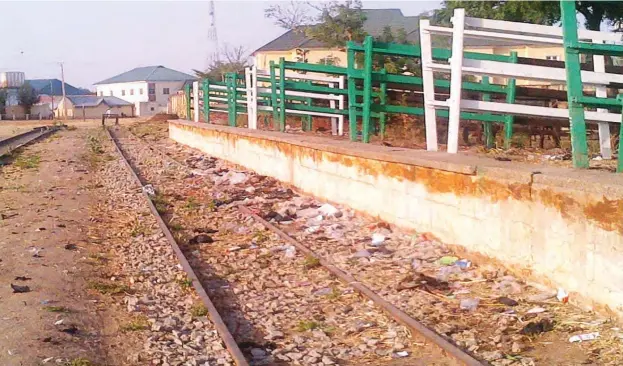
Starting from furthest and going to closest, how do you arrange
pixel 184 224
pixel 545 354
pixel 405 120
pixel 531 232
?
pixel 405 120
pixel 184 224
pixel 531 232
pixel 545 354

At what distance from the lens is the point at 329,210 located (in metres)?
10.4

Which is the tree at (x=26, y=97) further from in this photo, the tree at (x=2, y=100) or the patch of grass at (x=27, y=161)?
the patch of grass at (x=27, y=161)

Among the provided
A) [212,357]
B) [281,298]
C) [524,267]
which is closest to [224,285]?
[281,298]

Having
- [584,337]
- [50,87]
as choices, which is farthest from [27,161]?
[50,87]

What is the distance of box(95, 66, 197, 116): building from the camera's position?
124 m

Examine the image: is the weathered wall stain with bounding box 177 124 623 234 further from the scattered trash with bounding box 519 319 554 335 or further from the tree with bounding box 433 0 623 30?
the tree with bounding box 433 0 623 30

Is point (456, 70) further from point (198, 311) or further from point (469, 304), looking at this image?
point (198, 311)

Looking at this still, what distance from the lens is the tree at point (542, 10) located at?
73.7 ft

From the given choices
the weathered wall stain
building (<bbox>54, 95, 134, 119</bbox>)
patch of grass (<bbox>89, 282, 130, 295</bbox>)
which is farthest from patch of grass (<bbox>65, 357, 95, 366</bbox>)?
building (<bbox>54, 95, 134, 119</bbox>)

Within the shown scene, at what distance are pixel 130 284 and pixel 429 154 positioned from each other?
11.5ft

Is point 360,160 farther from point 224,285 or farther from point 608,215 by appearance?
point 608,215

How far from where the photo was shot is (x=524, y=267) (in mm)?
6488

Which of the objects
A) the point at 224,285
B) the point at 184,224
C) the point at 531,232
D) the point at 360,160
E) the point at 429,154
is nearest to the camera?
the point at 531,232

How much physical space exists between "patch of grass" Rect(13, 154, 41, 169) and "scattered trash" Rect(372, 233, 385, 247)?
1441 centimetres
